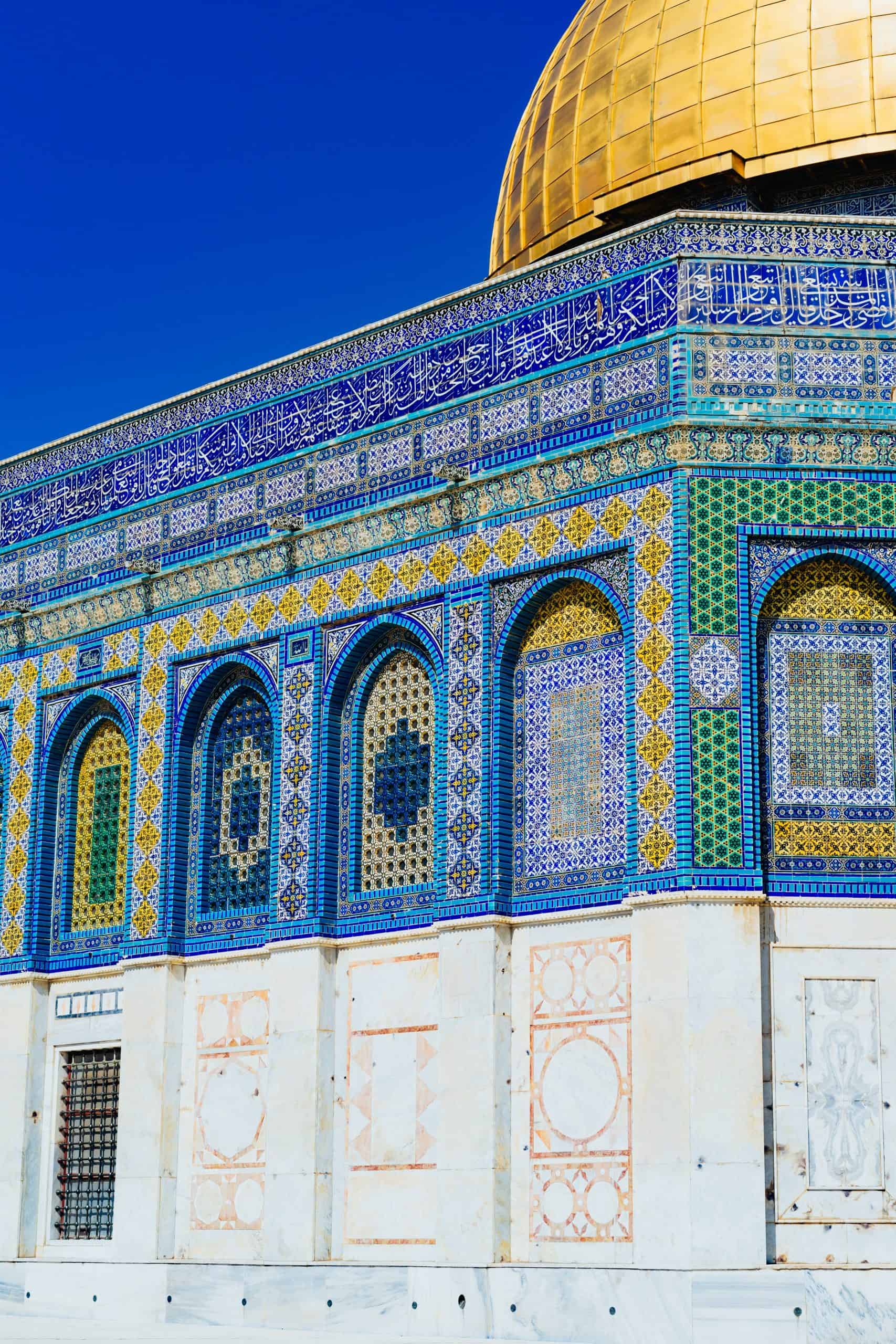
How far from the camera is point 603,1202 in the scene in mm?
12938

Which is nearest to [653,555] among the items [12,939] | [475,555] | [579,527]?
[579,527]

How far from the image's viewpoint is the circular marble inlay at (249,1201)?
49.1 ft

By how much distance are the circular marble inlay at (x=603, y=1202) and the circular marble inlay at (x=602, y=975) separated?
3.80 feet

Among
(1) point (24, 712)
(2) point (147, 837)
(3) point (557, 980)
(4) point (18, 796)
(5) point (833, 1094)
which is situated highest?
(1) point (24, 712)

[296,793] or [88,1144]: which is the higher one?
[296,793]

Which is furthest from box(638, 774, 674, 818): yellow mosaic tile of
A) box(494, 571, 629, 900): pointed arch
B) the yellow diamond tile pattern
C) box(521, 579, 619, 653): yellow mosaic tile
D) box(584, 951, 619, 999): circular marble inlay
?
box(521, 579, 619, 653): yellow mosaic tile

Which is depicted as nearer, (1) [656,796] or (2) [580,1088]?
(1) [656,796]

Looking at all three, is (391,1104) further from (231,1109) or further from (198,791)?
(198,791)

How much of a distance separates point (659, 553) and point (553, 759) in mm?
1613

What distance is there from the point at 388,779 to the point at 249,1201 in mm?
3182

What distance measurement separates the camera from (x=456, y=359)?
49.5 ft

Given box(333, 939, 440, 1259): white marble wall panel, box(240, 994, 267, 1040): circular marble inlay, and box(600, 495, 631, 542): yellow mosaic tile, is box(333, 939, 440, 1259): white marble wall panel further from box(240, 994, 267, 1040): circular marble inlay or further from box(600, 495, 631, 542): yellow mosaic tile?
box(600, 495, 631, 542): yellow mosaic tile

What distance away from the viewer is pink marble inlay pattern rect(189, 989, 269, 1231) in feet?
49.5

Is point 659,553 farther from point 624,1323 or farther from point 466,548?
point 624,1323
